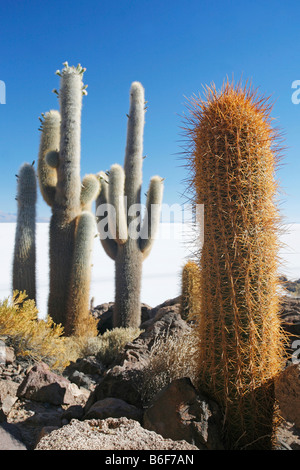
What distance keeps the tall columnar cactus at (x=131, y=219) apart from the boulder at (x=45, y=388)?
187 inches

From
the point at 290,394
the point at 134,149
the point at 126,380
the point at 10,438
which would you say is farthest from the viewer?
the point at 134,149

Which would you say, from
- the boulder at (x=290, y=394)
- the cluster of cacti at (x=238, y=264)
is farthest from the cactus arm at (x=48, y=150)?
the boulder at (x=290, y=394)

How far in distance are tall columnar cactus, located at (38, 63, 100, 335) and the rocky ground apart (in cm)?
353

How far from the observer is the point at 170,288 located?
18.3m

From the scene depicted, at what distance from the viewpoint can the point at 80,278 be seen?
827cm

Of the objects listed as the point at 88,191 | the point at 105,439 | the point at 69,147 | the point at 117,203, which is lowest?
the point at 105,439

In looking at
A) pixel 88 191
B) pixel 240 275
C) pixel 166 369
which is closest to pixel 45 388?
pixel 166 369

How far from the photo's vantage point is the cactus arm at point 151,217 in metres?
9.31

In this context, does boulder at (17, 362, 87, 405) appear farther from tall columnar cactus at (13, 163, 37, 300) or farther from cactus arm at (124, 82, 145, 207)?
cactus arm at (124, 82, 145, 207)

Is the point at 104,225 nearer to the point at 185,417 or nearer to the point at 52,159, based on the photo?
the point at 52,159

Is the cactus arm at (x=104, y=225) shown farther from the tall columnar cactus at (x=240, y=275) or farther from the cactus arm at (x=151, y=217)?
the tall columnar cactus at (x=240, y=275)

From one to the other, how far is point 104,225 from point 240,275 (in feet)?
23.1

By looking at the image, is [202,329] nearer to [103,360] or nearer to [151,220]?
[103,360]
